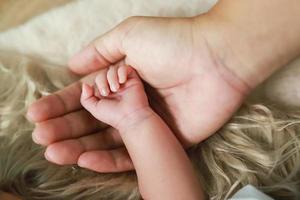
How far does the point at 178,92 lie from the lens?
762 mm

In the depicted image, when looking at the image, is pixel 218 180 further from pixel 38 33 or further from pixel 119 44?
pixel 38 33

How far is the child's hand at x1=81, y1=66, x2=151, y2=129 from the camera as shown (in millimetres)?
719

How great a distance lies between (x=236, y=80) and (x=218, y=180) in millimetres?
129

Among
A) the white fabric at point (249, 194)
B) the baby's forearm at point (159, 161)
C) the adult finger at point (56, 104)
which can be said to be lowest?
the white fabric at point (249, 194)

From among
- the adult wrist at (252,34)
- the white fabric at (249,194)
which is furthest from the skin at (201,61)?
the white fabric at (249,194)

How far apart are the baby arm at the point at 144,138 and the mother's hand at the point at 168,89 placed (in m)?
0.03

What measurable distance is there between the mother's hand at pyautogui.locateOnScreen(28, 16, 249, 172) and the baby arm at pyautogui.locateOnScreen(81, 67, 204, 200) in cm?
3

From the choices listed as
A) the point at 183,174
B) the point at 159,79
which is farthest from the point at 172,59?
the point at 183,174

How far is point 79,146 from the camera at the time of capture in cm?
74

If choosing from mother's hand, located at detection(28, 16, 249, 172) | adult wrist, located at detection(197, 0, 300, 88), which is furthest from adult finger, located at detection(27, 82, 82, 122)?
adult wrist, located at detection(197, 0, 300, 88)

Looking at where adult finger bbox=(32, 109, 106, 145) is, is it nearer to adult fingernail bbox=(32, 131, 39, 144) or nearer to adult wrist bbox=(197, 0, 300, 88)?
adult fingernail bbox=(32, 131, 39, 144)

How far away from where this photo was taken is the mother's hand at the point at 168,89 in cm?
74

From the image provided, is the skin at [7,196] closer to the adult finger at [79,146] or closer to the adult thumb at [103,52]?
the adult finger at [79,146]

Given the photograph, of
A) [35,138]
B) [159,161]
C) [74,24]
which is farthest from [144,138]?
[74,24]
